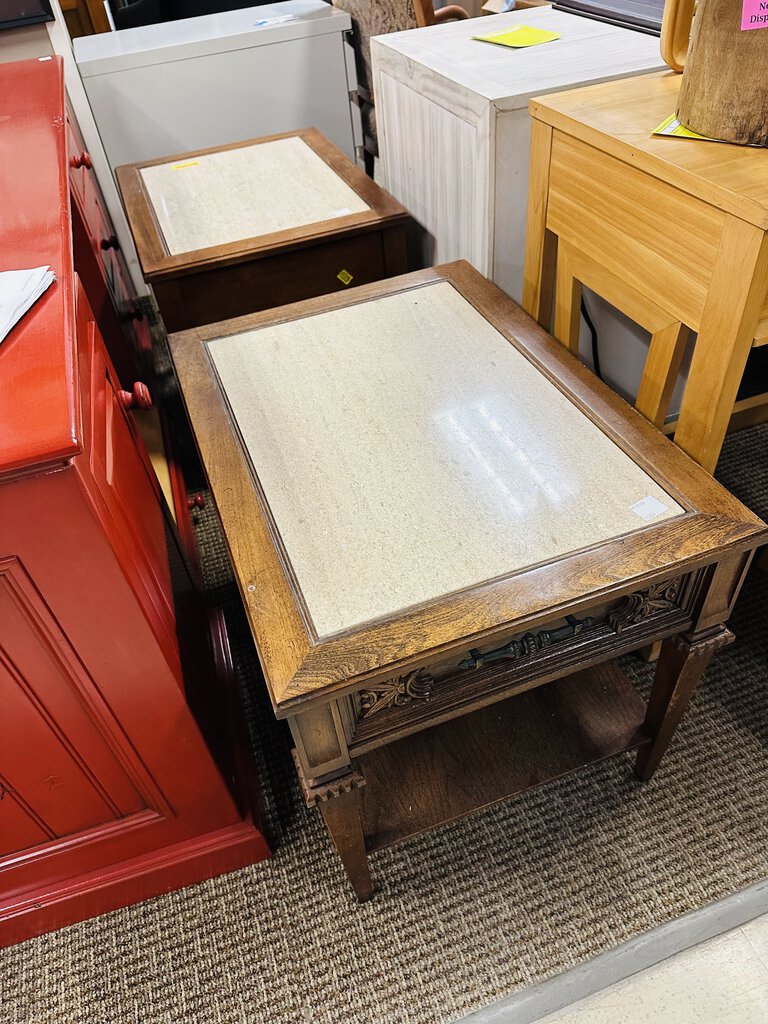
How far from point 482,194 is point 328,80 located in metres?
1.25

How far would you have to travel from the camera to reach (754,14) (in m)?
0.77

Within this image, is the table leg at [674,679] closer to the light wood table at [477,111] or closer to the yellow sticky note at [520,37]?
the light wood table at [477,111]

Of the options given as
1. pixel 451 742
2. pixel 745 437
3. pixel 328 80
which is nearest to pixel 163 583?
pixel 451 742

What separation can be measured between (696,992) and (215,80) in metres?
2.30

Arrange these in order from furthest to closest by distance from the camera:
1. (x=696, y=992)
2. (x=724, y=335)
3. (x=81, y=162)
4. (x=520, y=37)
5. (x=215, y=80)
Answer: (x=215, y=80) → (x=81, y=162) → (x=520, y=37) → (x=696, y=992) → (x=724, y=335)

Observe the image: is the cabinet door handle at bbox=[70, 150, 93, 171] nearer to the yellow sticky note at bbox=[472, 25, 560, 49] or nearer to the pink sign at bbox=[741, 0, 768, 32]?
the yellow sticky note at bbox=[472, 25, 560, 49]

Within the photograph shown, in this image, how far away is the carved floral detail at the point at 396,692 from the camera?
752 mm

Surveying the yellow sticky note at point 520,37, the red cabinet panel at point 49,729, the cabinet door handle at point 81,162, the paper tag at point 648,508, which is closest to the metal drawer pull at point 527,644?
the paper tag at point 648,508

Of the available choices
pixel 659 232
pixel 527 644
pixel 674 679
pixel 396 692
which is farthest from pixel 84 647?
pixel 659 232

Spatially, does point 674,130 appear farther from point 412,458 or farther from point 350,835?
point 350,835

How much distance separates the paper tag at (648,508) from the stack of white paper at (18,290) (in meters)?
0.65

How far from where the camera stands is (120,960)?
1.03 metres

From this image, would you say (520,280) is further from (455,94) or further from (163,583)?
(163,583)

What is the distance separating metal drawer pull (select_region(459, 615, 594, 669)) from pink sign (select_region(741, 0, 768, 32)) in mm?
646
